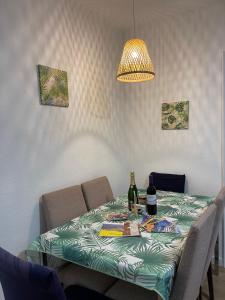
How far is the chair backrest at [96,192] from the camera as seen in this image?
234cm

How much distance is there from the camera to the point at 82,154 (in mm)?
2477

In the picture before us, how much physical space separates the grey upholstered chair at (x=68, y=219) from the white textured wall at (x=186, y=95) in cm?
116

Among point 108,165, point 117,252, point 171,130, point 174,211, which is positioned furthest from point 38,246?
point 171,130

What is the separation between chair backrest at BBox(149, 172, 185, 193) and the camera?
2.71 meters

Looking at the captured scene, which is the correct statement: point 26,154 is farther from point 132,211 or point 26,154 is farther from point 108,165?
point 108,165

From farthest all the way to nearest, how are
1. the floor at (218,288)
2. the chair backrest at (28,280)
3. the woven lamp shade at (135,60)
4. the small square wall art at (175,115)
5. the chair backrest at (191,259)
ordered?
the small square wall art at (175,115) < the floor at (218,288) < the woven lamp shade at (135,60) < the chair backrest at (191,259) < the chair backrest at (28,280)

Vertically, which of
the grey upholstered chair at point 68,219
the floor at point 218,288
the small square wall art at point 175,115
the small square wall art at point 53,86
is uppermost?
the small square wall art at point 53,86

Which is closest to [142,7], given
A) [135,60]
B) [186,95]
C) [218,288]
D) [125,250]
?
[186,95]

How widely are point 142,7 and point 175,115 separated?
3.82ft

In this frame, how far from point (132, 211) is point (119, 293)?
60 cm

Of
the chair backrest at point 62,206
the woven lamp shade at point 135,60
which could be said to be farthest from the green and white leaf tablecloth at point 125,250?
the woven lamp shade at point 135,60

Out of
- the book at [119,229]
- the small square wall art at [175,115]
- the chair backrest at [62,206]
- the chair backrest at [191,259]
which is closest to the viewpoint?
the chair backrest at [191,259]

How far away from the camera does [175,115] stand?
109 inches

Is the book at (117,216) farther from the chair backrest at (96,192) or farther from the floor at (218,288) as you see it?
the floor at (218,288)
